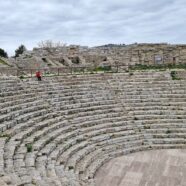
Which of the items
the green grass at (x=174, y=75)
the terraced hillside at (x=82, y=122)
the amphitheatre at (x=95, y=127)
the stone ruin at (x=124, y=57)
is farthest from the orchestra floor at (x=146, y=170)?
the stone ruin at (x=124, y=57)

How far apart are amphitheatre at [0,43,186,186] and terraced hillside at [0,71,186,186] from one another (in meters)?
0.03

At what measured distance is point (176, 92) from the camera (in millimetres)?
19875

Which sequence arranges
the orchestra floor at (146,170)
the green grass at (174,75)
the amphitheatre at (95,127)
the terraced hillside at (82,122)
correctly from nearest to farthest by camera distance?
the terraced hillside at (82,122) → the amphitheatre at (95,127) → the orchestra floor at (146,170) → the green grass at (174,75)

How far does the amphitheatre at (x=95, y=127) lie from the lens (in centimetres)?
1225

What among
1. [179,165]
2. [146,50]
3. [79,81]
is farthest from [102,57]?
[179,165]

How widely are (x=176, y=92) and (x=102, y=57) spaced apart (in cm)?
1251

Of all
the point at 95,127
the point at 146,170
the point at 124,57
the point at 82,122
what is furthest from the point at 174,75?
the point at 124,57

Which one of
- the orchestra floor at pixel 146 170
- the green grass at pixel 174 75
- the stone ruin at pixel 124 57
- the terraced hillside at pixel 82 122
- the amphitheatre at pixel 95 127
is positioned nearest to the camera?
the terraced hillside at pixel 82 122

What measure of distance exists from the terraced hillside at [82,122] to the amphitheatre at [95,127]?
33 mm

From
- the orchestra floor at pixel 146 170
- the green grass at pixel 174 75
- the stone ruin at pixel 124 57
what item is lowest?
the orchestra floor at pixel 146 170

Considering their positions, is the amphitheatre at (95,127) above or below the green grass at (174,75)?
below

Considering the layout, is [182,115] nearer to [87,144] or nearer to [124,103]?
[124,103]

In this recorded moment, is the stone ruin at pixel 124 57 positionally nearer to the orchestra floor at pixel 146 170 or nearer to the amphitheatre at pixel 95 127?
the amphitheatre at pixel 95 127

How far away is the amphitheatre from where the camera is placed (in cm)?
1225
